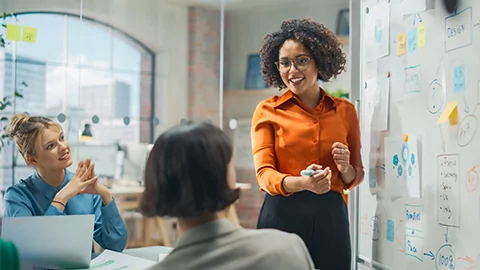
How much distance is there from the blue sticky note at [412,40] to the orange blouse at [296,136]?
0.32 metres

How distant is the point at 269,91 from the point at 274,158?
10.7 ft

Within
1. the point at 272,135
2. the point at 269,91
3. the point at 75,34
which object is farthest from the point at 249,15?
the point at 272,135

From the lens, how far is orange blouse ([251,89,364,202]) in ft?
6.29

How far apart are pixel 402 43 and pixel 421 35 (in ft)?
0.49

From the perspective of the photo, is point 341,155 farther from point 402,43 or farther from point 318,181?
point 402,43

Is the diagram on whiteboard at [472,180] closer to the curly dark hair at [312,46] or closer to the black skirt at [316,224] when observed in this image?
the black skirt at [316,224]

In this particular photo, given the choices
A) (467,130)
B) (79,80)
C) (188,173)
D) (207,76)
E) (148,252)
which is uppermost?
(207,76)

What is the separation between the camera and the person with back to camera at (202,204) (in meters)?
1.03

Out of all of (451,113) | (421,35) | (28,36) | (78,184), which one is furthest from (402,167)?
(28,36)

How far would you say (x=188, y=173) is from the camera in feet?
3.38

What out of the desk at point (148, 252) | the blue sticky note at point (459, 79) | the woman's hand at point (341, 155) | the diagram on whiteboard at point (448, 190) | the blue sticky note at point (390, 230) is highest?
the blue sticky note at point (459, 79)

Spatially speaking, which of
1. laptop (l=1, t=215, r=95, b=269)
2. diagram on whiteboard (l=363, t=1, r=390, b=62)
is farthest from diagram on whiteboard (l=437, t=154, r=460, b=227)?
laptop (l=1, t=215, r=95, b=269)

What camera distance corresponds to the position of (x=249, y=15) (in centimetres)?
513

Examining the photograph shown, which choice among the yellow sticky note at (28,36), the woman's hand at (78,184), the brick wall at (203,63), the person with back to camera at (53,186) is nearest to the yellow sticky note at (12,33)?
the yellow sticky note at (28,36)
